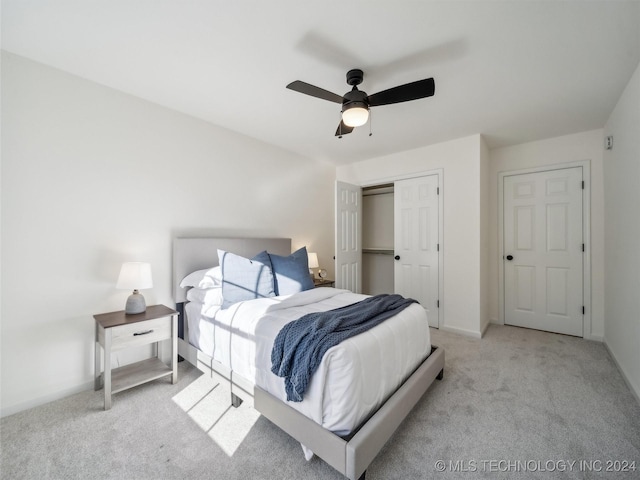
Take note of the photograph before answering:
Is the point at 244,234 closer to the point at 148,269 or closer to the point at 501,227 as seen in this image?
the point at 148,269

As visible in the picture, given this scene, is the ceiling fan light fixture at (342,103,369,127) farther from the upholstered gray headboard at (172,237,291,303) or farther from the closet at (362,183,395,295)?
the closet at (362,183,395,295)

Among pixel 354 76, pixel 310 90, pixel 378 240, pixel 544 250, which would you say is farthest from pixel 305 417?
pixel 378 240

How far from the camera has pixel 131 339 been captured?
2.09 meters

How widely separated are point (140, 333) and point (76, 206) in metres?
1.12

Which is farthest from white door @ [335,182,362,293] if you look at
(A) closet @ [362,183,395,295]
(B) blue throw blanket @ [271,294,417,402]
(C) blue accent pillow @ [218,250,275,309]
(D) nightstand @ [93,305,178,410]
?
(D) nightstand @ [93,305,178,410]

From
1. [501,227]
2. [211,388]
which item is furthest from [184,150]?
[501,227]

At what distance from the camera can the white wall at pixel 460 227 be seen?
3.37m

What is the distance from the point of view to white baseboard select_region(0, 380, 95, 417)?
1888 mm

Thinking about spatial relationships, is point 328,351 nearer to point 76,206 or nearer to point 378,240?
point 76,206

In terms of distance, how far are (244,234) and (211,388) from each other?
1.71 meters

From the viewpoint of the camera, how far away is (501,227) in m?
3.84

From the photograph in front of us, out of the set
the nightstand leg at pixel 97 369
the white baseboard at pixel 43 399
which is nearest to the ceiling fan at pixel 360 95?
the nightstand leg at pixel 97 369

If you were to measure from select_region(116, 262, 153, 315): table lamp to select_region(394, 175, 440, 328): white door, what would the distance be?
126 inches

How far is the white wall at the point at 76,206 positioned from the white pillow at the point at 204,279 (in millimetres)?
229
